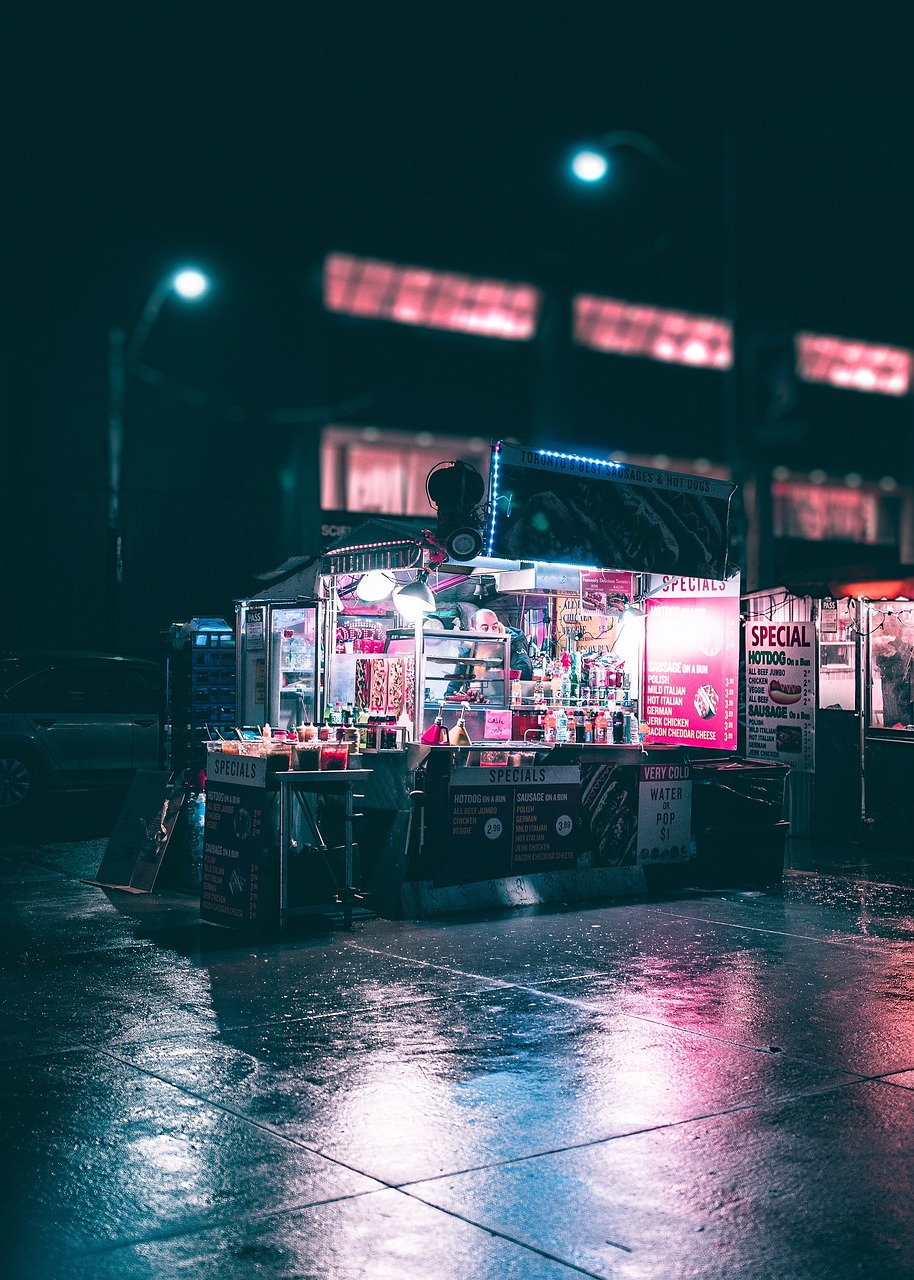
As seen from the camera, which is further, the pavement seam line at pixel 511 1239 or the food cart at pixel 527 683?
the food cart at pixel 527 683

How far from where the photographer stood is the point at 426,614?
12914mm

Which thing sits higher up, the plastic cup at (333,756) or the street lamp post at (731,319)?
the street lamp post at (731,319)

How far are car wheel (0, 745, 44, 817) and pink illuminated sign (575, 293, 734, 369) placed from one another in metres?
15.3

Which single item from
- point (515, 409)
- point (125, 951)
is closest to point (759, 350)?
point (515, 409)

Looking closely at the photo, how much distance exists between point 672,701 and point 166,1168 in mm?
8882

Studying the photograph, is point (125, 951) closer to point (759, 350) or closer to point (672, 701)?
point (672, 701)

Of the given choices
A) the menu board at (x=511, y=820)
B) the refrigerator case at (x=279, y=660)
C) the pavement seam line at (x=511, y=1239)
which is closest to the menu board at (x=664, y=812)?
the menu board at (x=511, y=820)

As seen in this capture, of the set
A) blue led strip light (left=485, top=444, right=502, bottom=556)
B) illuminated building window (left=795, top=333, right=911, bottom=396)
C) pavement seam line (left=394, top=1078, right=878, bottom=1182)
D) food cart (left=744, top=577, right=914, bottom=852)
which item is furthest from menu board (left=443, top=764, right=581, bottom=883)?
illuminated building window (left=795, top=333, right=911, bottom=396)

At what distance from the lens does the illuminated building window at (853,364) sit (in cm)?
3162

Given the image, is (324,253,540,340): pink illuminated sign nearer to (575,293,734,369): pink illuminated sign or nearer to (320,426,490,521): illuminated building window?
(575,293,734,369): pink illuminated sign

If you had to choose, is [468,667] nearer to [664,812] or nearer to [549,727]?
[549,727]

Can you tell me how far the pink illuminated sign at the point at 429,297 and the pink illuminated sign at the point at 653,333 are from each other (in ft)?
4.73

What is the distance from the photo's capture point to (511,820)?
34.5ft

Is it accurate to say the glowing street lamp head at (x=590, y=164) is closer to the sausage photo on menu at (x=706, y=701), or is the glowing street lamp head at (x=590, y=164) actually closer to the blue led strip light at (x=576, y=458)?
the blue led strip light at (x=576, y=458)
